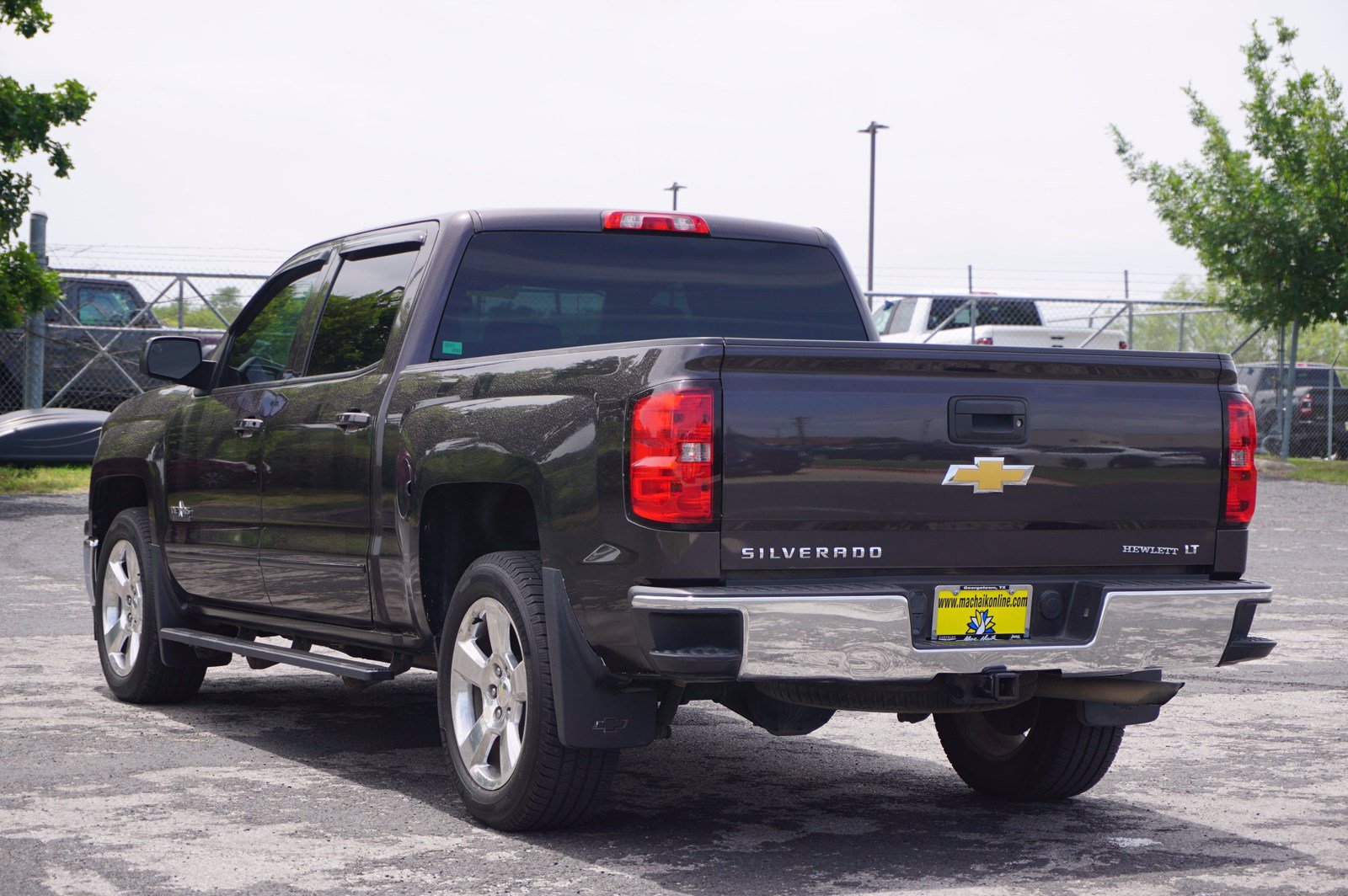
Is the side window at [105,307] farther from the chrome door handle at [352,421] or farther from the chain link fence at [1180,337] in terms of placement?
the chrome door handle at [352,421]

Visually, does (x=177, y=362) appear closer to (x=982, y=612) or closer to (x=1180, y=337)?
(x=982, y=612)

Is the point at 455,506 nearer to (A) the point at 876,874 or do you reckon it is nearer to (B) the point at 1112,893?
(A) the point at 876,874

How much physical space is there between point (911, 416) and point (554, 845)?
5.39ft

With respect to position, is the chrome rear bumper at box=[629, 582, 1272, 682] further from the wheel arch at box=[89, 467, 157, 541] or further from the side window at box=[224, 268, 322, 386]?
the wheel arch at box=[89, 467, 157, 541]

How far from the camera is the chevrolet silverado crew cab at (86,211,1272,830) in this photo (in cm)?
448

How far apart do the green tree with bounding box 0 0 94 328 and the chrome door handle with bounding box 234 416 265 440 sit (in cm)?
1246

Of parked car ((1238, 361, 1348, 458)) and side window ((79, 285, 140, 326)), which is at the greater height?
side window ((79, 285, 140, 326))

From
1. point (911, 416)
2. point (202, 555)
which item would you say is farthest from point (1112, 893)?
point (202, 555)

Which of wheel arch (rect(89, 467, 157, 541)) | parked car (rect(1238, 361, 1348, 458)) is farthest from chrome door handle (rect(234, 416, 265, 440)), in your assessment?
parked car (rect(1238, 361, 1348, 458))

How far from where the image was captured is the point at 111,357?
22.8 meters

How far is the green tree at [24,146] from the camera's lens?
710 inches

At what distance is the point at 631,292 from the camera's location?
6316mm

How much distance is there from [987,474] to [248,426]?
3.29 metres

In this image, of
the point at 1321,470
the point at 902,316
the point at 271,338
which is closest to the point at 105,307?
the point at 902,316
